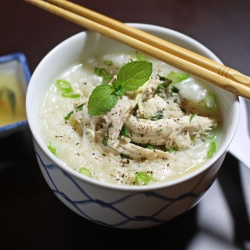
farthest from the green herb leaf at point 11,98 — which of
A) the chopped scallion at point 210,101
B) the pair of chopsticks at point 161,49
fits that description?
the chopped scallion at point 210,101

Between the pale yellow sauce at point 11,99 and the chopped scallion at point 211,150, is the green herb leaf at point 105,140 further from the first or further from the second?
the pale yellow sauce at point 11,99

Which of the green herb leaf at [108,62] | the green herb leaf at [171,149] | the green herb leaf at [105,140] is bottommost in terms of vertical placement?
the green herb leaf at [105,140]

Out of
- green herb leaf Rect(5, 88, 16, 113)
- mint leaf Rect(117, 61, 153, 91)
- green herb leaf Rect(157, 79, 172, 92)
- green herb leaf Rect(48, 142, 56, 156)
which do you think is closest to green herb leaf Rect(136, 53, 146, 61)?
green herb leaf Rect(157, 79, 172, 92)

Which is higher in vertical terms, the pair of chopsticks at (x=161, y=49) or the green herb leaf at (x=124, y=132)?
the pair of chopsticks at (x=161, y=49)

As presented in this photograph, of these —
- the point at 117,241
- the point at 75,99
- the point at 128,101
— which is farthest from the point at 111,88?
the point at 117,241

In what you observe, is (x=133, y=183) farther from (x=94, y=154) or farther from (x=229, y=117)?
(x=229, y=117)

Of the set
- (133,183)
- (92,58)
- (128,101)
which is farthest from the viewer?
(92,58)

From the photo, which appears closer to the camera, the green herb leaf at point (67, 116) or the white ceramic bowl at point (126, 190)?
the white ceramic bowl at point (126, 190)
